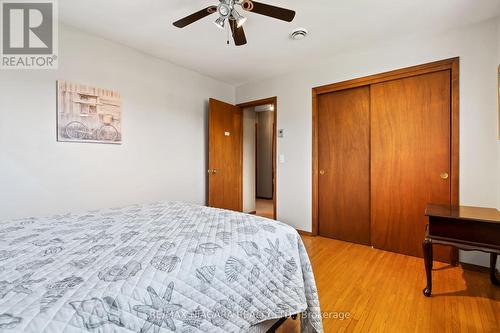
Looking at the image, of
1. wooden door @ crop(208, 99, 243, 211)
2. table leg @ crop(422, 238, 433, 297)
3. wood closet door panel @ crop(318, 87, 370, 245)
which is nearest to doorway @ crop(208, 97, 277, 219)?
wooden door @ crop(208, 99, 243, 211)

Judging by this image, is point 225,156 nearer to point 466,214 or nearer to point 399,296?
point 399,296

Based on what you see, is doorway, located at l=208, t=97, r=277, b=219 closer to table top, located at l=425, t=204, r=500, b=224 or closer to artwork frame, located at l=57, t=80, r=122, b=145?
artwork frame, located at l=57, t=80, r=122, b=145

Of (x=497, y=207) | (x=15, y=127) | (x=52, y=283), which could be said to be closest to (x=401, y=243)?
(x=497, y=207)

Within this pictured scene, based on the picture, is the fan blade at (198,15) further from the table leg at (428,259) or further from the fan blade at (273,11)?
the table leg at (428,259)

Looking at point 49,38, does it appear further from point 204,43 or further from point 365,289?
point 365,289

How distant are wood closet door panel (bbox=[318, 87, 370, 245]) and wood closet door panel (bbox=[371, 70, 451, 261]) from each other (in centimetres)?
13

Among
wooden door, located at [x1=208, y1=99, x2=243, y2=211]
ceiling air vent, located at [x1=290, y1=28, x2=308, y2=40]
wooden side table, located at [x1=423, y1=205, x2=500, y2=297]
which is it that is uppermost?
ceiling air vent, located at [x1=290, y1=28, x2=308, y2=40]

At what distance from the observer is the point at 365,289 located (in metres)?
1.90

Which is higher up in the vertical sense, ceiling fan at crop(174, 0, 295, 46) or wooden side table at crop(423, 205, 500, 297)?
ceiling fan at crop(174, 0, 295, 46)

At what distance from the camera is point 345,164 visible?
10.1ft

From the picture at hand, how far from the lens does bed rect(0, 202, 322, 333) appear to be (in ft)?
2.08

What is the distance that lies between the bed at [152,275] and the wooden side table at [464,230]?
3.83ft

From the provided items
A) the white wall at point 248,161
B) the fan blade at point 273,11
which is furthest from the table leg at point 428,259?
the white wall at point 248,161

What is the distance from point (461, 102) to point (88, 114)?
3792 mm
